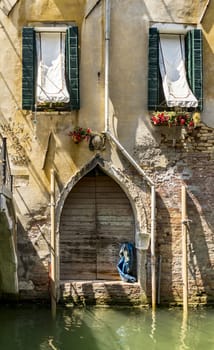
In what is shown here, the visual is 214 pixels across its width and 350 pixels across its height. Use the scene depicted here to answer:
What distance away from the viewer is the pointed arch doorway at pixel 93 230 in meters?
11.0

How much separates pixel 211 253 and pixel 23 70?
518cm

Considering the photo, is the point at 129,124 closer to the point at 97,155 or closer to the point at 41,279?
the point at 97,155

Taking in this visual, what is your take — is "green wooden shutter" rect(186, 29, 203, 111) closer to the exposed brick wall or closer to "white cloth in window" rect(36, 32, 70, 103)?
the exposed brick wall

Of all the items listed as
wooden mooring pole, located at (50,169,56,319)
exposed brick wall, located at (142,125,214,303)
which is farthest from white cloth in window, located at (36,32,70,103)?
exposed brick wall, located at (142,125,214,303)

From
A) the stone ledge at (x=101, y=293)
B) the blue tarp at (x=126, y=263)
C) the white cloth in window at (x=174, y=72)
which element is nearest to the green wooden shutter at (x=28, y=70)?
the white cloth in window at (x=174, y=72)

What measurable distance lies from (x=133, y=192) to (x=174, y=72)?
2.53 metres

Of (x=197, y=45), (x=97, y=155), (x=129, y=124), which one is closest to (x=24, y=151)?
(x=97, y=155)

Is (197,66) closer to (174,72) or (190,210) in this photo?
(174,72)

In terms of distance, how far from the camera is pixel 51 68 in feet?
34.8

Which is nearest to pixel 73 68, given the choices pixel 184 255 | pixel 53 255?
pixel 53 255

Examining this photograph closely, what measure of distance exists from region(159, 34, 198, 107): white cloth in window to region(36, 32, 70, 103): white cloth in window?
6.45 ft

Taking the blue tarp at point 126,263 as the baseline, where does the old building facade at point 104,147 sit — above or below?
above

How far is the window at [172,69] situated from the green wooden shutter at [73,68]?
4.73ft

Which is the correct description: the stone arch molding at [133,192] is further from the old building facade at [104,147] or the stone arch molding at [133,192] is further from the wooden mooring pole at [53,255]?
the wooden mooring pole at [53,255]
